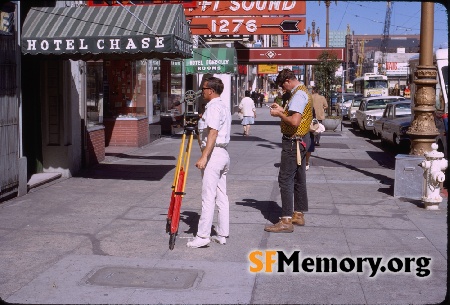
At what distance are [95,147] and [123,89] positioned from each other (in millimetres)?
4448

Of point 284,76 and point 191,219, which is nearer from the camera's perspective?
point 284,76

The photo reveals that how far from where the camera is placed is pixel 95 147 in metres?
13.8

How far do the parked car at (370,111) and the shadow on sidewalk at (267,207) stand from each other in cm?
1528

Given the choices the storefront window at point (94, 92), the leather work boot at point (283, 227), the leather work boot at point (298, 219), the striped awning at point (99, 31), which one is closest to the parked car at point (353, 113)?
the storefront window at point (94, 92)

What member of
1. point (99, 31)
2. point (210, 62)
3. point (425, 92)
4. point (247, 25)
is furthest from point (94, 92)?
point (247, 25)

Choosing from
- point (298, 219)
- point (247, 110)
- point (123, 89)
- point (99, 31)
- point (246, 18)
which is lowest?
point (298, 219)

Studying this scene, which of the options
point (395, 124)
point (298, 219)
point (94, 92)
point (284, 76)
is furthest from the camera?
point (395, 124)

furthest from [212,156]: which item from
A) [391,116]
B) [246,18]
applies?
[246,18]

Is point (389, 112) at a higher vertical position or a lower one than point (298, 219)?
higher

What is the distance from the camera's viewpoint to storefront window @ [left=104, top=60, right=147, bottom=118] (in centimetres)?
1761

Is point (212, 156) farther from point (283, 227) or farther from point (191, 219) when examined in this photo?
point (191, 219)

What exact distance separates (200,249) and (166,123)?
15170mm

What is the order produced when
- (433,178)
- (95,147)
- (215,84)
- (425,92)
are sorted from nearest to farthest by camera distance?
(215,84), (433,178), (425,92), (95,147)

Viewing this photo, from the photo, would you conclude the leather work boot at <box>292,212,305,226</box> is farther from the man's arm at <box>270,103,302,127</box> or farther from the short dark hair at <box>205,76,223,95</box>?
the short dark hair at <box>205,76,223,95</box>
